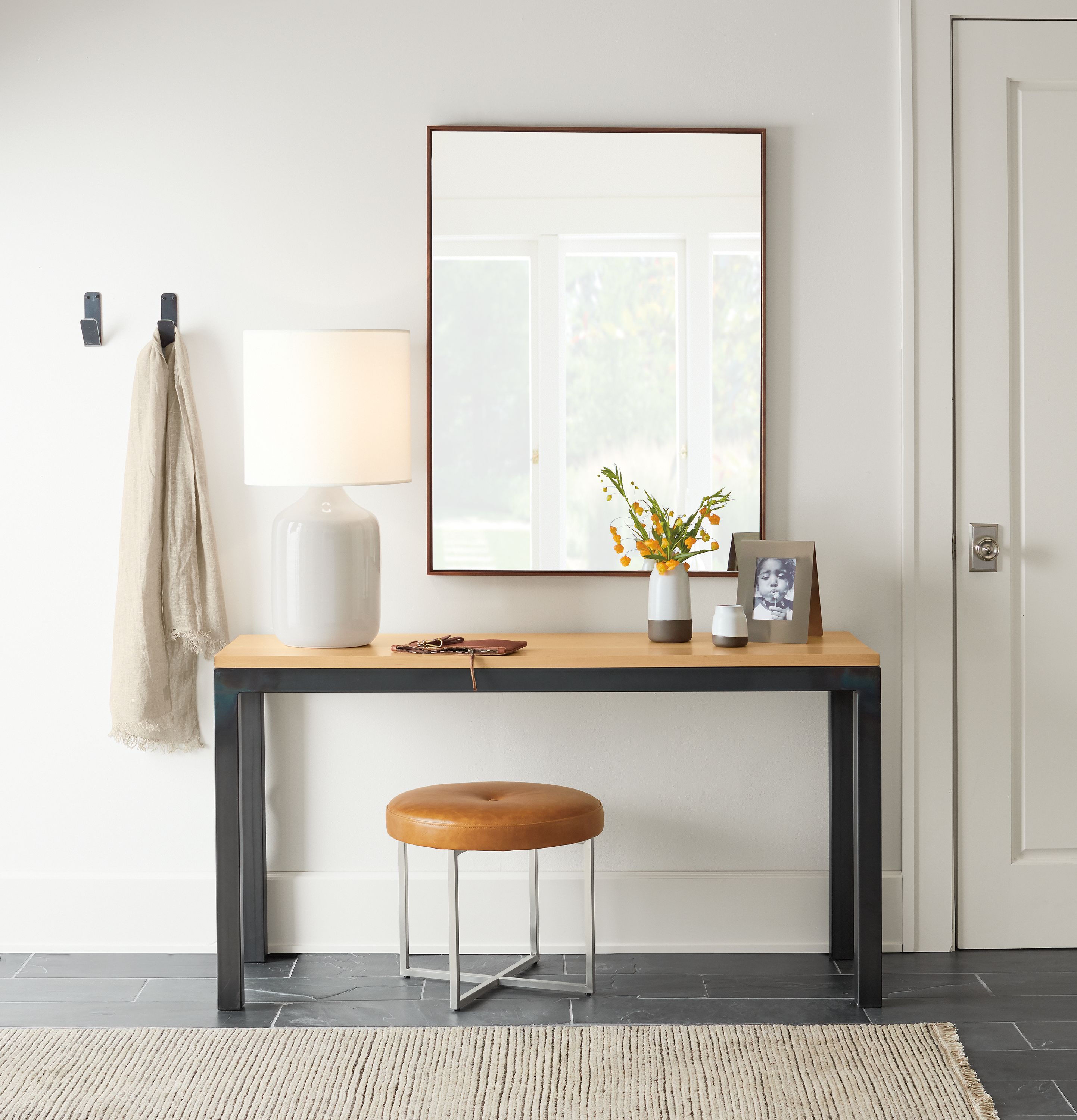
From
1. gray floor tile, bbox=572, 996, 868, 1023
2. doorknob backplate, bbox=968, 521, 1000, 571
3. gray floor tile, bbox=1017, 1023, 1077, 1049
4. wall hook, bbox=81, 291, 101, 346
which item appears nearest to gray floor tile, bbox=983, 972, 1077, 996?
gray floor tile, bbox=1017, 1023, 1077, 1049

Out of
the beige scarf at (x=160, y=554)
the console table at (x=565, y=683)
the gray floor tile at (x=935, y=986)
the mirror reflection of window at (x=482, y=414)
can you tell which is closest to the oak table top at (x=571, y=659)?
the console table at (x=565, y=683)

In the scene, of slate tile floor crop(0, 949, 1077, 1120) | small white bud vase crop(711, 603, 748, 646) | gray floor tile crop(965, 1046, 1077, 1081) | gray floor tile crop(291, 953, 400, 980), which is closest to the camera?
gray floor tile crop(965, 1046, 1077, 1081)

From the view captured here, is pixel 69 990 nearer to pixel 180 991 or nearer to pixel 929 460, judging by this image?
pixel 180 991

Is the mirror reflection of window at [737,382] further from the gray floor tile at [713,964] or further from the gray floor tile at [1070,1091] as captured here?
the gray floor tile at [1070,1091]

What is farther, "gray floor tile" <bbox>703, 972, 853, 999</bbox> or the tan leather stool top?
"gray floor tile" <bbox>703, 972, 853, 999</bbox>

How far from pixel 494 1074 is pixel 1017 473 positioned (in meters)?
1.83

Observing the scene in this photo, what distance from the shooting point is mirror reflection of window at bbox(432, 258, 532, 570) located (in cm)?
264

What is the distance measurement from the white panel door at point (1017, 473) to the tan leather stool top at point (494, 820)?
1045mm

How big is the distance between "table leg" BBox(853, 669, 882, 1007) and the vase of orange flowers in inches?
16.7

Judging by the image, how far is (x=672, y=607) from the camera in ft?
8.23

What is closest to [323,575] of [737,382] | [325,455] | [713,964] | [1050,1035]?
[325,455]

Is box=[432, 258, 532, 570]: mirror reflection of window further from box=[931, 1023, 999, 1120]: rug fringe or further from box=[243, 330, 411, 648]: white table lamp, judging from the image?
box=[931, 1023, 999, 1120]: rug fringe

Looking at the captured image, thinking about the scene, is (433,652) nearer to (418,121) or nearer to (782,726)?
(782,726)

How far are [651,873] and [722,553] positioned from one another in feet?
2.68
